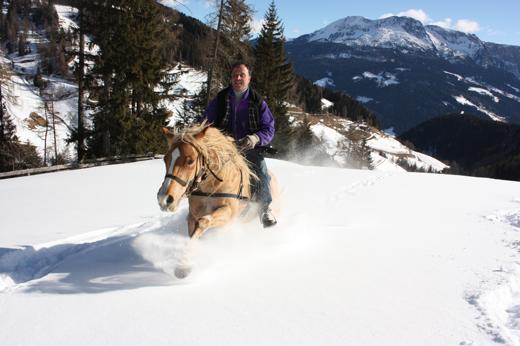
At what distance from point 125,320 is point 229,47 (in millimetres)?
19962

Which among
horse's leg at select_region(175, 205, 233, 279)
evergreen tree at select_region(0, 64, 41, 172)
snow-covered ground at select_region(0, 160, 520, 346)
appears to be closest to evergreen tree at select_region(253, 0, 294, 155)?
evergreen tree at select_region(0, 64, 41, 172)

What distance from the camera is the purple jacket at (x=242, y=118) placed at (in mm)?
5273

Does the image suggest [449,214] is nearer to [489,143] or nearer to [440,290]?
[440,290]

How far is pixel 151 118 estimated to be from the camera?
2319 centimetres

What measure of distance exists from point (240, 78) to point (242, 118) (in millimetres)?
568

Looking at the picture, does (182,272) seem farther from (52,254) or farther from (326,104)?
(326,104)

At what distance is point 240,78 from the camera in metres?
5.08

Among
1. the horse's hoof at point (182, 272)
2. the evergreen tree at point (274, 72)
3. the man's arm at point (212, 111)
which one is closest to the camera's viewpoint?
the horse's hoof at point (182, 272)

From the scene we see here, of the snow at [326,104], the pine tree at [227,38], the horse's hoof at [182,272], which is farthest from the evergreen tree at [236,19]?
the snow at [326,104]

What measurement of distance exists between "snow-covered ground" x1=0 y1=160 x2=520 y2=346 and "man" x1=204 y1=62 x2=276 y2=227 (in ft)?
1.84

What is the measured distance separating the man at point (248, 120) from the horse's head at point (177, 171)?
4.62 ft

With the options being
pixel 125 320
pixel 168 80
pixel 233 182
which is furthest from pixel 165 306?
pixel 168 80

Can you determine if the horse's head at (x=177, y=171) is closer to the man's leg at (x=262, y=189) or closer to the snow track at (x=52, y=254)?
the man's leg at (x=262, y=189)

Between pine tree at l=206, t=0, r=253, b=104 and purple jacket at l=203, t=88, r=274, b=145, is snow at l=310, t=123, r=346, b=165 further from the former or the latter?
purple jacket at l=203, t=88, r=274, b=145
